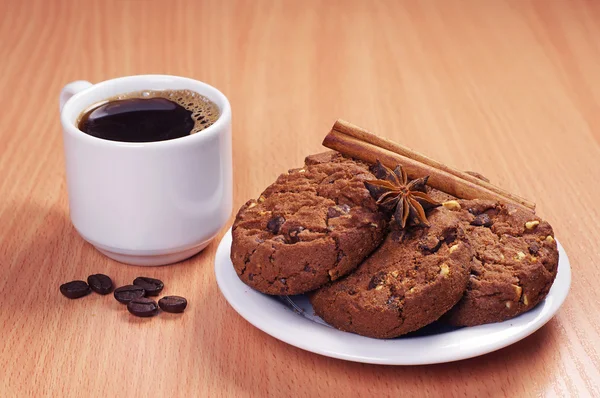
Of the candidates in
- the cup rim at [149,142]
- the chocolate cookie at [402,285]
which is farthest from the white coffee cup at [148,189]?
the chocolate cookie at [402,285]

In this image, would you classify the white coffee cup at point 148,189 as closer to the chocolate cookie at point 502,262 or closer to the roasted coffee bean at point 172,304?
the roasted coffee bean at point 172,304

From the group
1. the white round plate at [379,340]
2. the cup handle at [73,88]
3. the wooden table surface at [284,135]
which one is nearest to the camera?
the white round plate at [379,340]

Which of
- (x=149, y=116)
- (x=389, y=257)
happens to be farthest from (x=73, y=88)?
(x=389, y=257)

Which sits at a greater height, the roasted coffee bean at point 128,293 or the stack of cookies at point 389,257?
the stack of cookies at point 389,257

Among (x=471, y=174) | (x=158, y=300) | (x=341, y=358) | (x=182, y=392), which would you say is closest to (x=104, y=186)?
(x=158, y=300)

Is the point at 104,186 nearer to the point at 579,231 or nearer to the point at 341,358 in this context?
the point at 341,358

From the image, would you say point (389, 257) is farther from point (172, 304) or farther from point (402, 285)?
point (172, 304)
